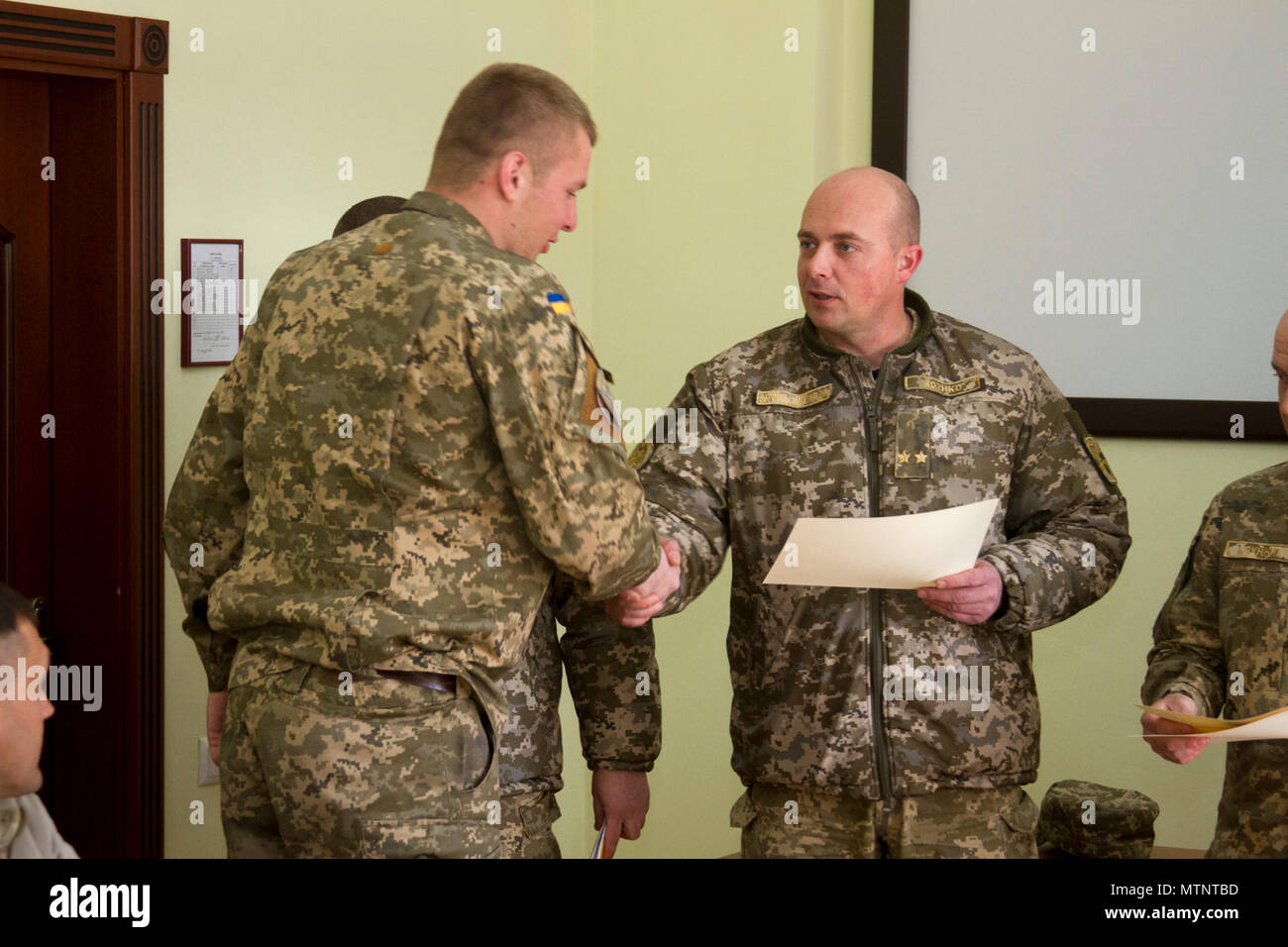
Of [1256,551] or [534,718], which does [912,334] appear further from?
[534,718]

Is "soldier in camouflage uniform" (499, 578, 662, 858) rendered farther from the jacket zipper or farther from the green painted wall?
the green painted wall

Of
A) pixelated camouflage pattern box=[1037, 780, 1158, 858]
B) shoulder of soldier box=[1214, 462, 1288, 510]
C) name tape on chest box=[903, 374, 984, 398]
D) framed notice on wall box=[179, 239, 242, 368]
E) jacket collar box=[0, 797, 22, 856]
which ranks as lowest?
pixelated camouflage pattern box=[1037, 780, 1158, 858]

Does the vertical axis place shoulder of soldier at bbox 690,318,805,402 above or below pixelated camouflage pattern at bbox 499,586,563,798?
above

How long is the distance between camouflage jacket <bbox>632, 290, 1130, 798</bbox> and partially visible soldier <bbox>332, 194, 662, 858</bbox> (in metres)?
0.15

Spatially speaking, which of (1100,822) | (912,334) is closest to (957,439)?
(912,334)

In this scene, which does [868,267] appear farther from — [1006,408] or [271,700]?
[271,700]

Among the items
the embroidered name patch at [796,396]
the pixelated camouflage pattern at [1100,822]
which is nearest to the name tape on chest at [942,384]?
the embroidered name patch at [796,396]

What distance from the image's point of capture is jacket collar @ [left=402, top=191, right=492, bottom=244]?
170 centimetres

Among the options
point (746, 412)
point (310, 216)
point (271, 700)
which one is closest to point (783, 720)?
point (746, 412)

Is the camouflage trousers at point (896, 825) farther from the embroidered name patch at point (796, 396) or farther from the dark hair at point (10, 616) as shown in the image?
the dark hair at point (10, 616)

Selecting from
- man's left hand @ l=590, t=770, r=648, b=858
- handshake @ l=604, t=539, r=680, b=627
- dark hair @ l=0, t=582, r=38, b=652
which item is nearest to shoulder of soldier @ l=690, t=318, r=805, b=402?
handshake @ l=604, t=539, r=680, b=627

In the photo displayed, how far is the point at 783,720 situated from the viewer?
200 centimetres

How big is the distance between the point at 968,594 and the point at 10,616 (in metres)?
1.24

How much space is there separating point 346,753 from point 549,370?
497mm
